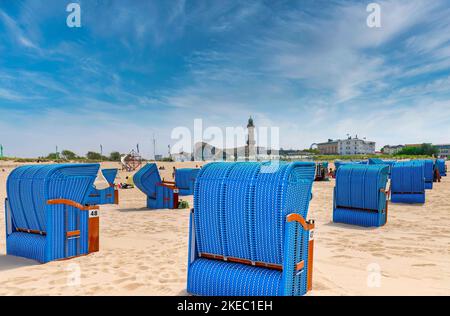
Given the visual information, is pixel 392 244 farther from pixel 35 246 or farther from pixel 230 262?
pixel 35 246

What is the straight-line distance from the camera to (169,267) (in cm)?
682

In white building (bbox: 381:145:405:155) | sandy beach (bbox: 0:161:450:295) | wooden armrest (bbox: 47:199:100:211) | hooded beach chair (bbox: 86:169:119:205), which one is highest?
white building (bbox: 381:145:405:155)

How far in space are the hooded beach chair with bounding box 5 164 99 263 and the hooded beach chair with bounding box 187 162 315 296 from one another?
3.40 metres

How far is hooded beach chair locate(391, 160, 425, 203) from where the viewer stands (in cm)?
1667

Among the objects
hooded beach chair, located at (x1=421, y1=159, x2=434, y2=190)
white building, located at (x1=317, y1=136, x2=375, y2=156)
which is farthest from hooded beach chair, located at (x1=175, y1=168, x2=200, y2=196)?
white building, located at (x1=317, y1=136, x2=375, y2=156)

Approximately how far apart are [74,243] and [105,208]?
8493mm

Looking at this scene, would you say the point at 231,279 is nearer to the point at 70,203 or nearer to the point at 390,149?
the point at 70,203

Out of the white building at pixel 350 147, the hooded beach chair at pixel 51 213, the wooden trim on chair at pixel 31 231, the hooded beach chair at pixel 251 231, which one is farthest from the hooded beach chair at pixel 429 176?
the white building at pixel 350 147

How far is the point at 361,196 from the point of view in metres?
11.4

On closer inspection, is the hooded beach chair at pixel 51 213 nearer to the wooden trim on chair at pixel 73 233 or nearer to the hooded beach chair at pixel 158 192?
the wooden trim on chair at pixel 73 233

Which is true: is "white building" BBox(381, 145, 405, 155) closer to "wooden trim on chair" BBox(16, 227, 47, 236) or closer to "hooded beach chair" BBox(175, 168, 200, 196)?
"hooded beach chair" BBox(175, 168, 200, 196)

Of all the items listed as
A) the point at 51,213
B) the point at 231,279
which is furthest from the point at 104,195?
the point at 231,279

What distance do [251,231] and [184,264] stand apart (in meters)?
2.76
